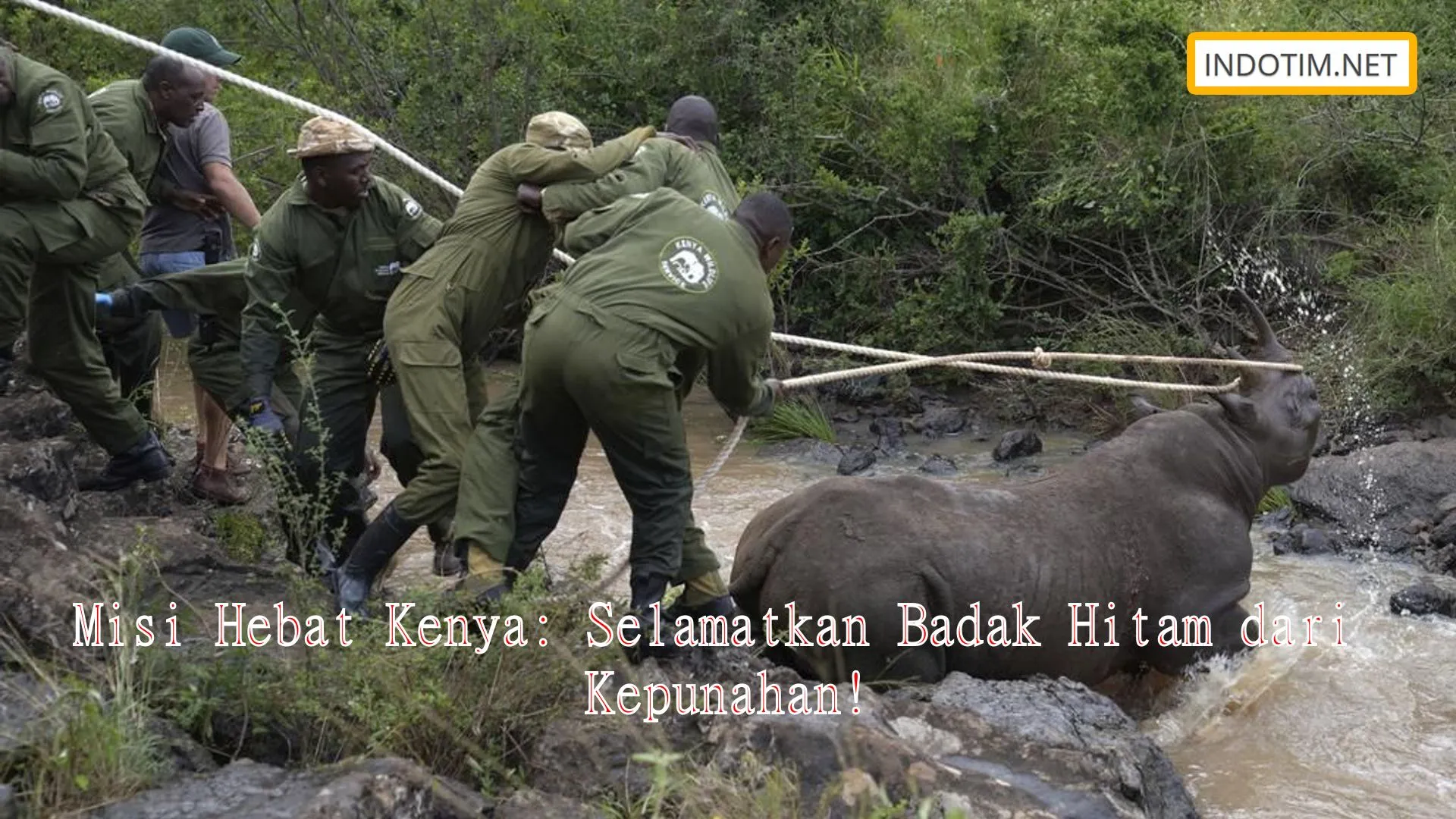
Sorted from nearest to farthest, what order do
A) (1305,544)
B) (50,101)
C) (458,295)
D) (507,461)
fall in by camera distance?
(507,461) < (458,295) < (50,101) < (1305,544)

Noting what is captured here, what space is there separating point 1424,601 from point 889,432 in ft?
15.7

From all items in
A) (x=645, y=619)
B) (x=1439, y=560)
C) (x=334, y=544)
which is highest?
(x=334, y=544)

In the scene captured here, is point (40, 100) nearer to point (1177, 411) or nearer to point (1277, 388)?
point (1177, 411)

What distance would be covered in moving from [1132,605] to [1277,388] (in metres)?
1.48

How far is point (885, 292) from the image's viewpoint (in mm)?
13578

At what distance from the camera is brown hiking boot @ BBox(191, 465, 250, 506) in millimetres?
7961

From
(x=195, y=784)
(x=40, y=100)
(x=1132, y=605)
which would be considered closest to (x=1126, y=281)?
(x=1132, y=605)

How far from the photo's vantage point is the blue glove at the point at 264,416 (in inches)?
246

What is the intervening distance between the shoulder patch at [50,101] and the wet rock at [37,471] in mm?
1370

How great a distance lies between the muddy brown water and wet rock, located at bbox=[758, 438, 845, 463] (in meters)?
1.87

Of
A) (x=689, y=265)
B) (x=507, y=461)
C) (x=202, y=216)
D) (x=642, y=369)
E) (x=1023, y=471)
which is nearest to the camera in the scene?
(x=642, y=369)

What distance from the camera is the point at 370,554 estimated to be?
6.12 meters

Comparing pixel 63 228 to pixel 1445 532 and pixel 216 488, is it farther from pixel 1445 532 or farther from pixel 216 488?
pixel 1445 532

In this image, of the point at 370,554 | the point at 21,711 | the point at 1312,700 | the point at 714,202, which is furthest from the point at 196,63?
the point at 1312,700
